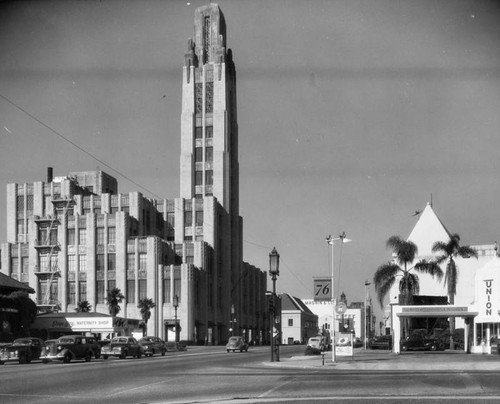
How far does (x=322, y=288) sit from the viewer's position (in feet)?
122

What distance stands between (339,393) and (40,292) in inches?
3813

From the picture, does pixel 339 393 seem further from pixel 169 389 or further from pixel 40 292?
pixel 40 292

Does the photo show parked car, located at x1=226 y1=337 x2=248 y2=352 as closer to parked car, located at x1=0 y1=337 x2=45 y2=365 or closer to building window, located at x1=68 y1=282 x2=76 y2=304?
parked car, located at x1=0 y1=337 x2=45 y2=365

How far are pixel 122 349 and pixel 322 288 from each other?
61.3 ft

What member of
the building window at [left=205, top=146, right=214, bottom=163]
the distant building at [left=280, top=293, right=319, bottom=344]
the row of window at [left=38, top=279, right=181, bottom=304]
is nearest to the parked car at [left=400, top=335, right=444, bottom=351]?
the row of window at [left=38, top=279, right=181, bottom=304]

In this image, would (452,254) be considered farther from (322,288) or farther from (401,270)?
(322,288)

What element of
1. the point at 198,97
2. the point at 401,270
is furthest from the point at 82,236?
the point at 401,270

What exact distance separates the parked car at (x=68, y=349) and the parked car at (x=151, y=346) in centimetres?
1167

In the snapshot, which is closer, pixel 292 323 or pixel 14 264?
pixel 14 264

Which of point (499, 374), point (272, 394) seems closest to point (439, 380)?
point (499, 374)

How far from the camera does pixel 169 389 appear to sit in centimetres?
2261

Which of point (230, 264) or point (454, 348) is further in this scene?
point (230, 264)

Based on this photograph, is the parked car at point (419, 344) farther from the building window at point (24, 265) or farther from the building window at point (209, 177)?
the building window at point (209, 177)

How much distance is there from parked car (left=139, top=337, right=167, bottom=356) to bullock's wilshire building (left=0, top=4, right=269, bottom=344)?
4194 centimetres
